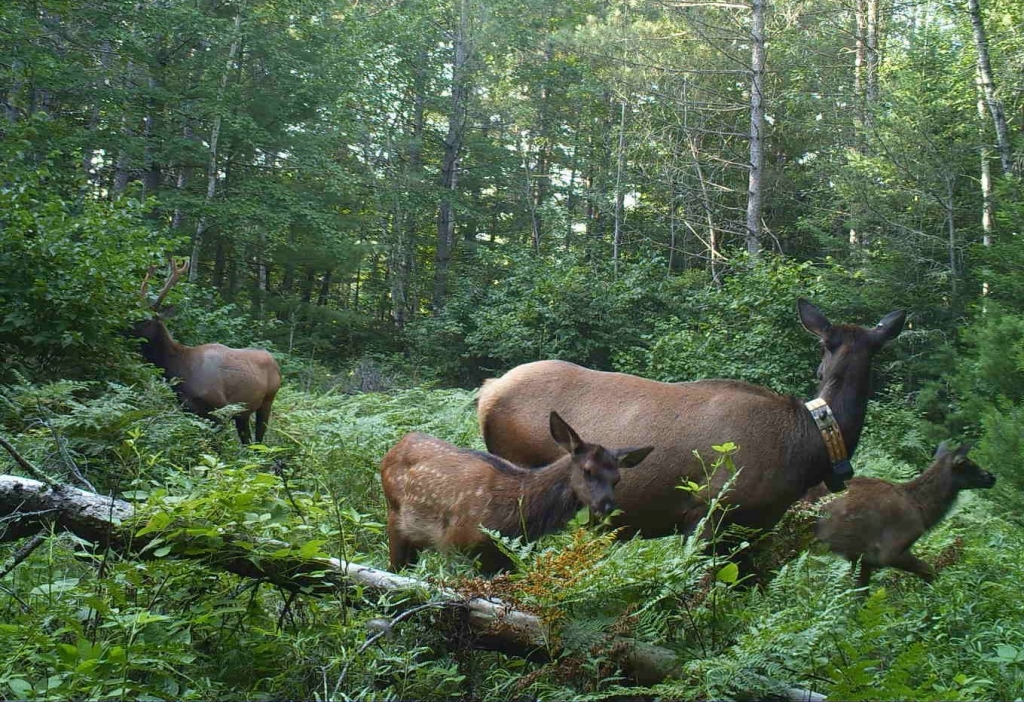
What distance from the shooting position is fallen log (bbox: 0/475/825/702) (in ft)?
12.6

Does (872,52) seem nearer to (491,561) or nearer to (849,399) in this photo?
(849,399)

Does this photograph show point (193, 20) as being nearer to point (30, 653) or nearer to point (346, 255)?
point (346, 255)

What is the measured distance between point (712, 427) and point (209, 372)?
7.42 metres

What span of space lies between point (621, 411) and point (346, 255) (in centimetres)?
2209

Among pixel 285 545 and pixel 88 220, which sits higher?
pixel 88 220

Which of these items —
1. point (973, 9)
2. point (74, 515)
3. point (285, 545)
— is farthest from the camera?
point (973, 9)

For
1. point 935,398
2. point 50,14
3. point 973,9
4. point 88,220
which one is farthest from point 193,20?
point 935,398

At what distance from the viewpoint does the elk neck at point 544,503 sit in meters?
5.30

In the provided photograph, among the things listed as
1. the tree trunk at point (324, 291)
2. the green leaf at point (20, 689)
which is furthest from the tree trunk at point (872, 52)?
the green leaf at point (20, 689)

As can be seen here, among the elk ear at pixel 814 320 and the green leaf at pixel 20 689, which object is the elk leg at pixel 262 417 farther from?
the green leaf at pixel 20 689

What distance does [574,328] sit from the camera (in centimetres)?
2189

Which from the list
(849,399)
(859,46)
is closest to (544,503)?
(849,399)

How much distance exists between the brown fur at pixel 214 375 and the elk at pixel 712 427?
18.0 feet

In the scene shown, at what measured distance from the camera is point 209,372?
11.2m
